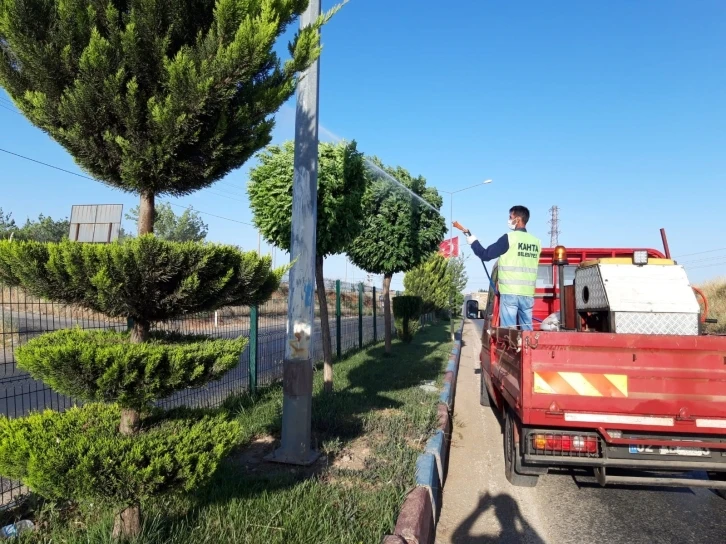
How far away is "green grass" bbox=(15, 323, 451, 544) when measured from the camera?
336cm

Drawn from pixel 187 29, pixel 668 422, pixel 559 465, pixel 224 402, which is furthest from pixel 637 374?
pixel 224 402

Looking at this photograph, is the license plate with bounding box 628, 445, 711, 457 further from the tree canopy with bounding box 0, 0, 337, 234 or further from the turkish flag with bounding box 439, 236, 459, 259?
the turkish flag with bounding box 439, 236, 459, 259

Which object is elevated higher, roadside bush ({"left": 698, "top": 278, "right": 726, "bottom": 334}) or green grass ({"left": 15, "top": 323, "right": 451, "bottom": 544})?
roadside bush ({"left": 698, "top": 278, "right": 726, "bottom": 334})

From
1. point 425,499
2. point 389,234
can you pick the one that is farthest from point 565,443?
point 389,234

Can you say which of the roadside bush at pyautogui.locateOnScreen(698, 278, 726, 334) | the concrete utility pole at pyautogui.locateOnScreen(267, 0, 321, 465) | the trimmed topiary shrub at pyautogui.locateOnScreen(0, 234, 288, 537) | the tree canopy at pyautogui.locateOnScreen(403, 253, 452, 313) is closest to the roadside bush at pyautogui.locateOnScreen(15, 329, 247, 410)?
the trimmed topiary shrub at pyautogui.locateOnScreen(0, 234, 288, 537)

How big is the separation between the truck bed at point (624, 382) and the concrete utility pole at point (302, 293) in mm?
1990

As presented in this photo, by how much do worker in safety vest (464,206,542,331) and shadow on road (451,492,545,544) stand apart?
6.23 feet

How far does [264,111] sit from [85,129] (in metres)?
0.98

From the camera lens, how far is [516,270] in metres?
6.06

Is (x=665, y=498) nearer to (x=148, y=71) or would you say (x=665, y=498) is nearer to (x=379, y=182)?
(x=148, y=71)

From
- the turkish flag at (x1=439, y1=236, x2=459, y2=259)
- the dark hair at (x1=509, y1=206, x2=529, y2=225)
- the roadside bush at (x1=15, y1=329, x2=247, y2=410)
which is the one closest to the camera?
the roadside bush at (x1=15, y1=329, x2=247, y2=410)

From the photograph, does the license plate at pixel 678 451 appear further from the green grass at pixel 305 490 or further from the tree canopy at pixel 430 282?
the tree canopy at pixel 430 282

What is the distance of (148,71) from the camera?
297 cm

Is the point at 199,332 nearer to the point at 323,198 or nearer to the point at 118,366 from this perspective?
the point at 118,366
